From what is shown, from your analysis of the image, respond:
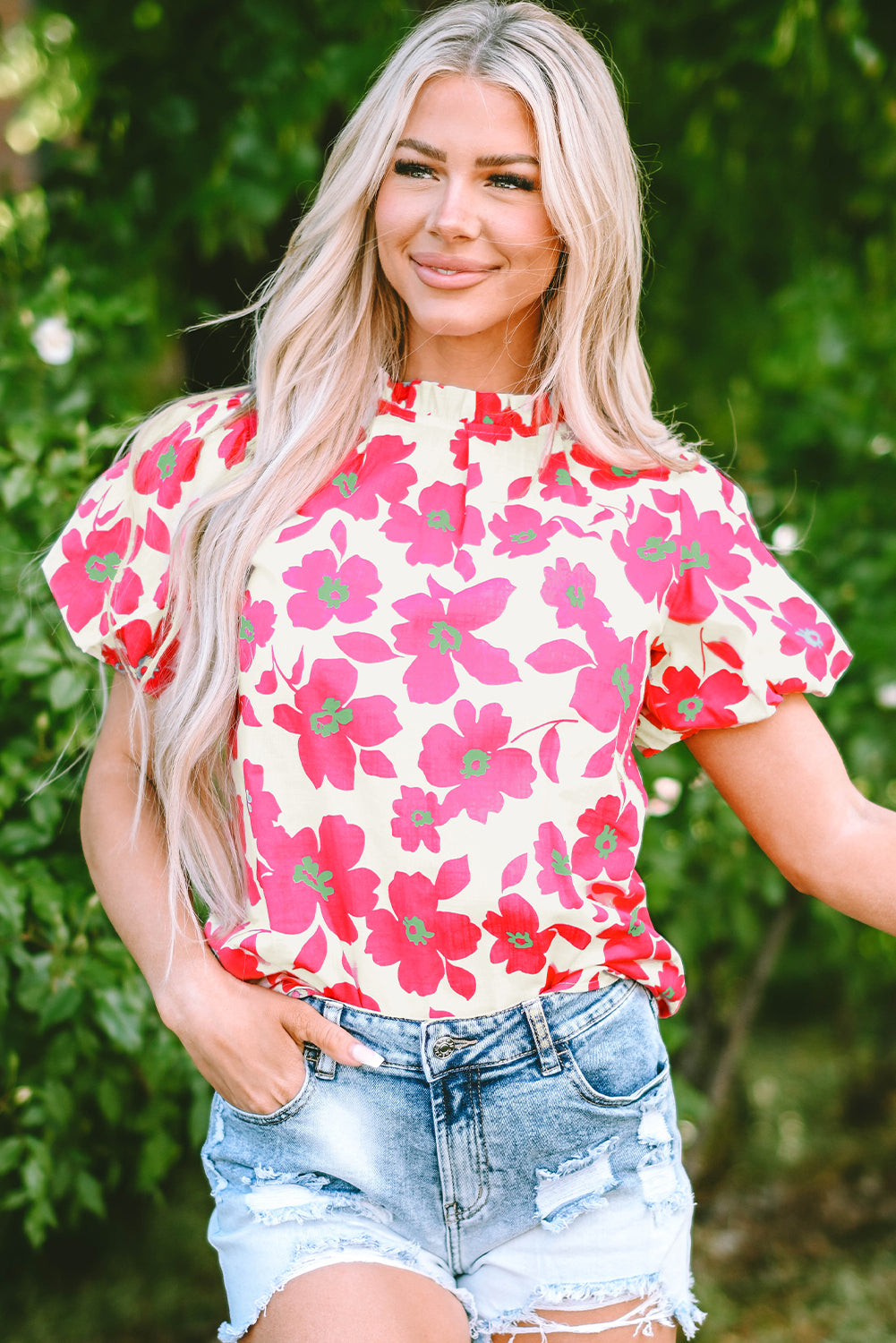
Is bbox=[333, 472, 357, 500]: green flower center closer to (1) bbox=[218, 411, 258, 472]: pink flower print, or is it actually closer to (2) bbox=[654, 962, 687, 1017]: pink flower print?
(1) bbox=[218, 411, 258, 472]: pink flower print

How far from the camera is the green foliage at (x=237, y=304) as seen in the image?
6.63ft

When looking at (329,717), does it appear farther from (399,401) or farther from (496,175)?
(496,175)

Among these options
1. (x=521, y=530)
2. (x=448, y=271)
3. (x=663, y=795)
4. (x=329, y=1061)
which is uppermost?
(x=448, y=271)

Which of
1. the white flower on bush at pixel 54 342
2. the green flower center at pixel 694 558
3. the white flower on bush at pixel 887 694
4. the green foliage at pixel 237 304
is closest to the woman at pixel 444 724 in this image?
the green flower center at pixel 694 558

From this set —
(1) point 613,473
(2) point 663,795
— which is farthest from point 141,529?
(2) point 663,795

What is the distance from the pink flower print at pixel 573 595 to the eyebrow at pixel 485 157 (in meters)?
0.47

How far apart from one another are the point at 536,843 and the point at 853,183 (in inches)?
102

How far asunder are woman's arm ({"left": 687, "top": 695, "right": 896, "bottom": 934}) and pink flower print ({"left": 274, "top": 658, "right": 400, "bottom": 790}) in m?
0.45

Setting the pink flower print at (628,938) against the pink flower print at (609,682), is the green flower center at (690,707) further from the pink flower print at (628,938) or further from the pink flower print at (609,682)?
the pink flower print at (628,938)

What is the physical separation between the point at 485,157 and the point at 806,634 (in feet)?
2.22

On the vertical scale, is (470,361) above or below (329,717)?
above

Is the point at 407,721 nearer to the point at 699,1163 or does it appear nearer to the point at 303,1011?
the point at 303,1011

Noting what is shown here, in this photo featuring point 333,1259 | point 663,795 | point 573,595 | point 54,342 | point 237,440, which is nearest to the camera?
point 333,1259

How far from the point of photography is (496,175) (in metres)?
1.45
